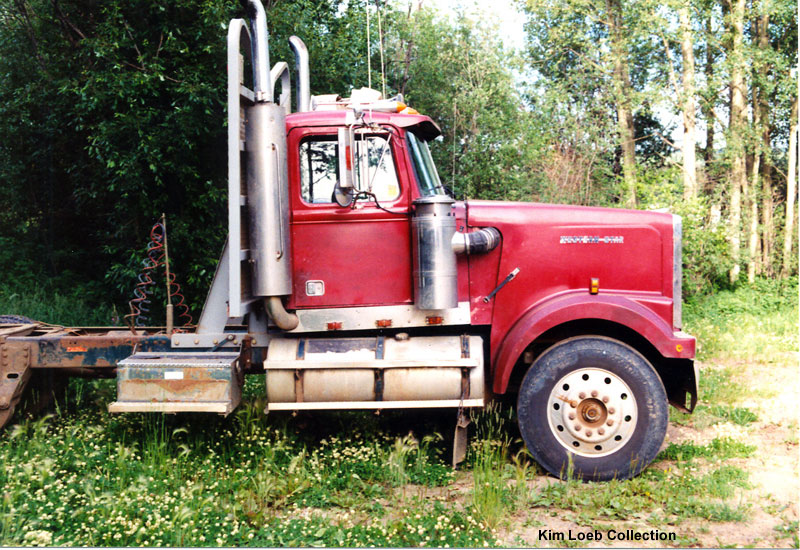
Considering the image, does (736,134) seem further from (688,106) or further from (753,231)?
(753,231)

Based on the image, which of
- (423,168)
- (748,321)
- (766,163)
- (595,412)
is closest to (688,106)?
(766,163)

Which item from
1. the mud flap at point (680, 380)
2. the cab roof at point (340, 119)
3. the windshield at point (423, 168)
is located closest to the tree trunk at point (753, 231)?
the mud flap at point (680, 380)

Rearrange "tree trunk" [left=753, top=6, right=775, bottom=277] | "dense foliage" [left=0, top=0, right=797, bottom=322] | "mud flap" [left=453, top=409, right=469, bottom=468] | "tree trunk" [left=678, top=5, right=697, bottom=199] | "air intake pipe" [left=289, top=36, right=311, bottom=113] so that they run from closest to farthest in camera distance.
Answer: "mud flap" [left=453, top=409, right=469, bottom=468] < "air intake pipe" [left=289, top=36, right=311, bottom=113] < "dense foliage" [left=0, top=0, right=797, bottom=322] < "tree trunk" [left=678, top=5, right=697, bottom=199] < "tree trunk" [left=753, top=6, right=775, bottom=277]

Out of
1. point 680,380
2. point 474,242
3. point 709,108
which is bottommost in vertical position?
point 680,380

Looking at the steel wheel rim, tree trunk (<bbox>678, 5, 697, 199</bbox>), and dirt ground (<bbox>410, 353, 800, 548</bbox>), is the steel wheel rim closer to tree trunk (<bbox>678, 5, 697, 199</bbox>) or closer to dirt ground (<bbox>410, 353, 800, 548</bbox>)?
dirt ground (<bbox>410, 353, 800, 548</bbox>)

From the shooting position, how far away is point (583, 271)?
5.25 meters

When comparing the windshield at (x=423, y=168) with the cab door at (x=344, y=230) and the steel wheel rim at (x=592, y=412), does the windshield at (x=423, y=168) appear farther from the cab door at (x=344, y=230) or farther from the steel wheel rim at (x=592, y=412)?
the steel wheel rim at (x=592, y=412)

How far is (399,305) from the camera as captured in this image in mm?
5242

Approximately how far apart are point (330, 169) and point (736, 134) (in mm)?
11717

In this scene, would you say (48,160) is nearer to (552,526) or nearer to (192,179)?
(192,179)

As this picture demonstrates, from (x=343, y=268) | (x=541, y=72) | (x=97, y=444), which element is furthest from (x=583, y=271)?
(x=541, y=72)

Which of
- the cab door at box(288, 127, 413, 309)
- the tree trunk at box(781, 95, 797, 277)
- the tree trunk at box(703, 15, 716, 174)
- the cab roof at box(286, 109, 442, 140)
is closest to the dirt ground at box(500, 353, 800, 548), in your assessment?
the cab door at box(288, 127, 413, 309)

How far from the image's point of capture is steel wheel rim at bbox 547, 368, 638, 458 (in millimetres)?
4926

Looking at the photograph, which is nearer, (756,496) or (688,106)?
(756,496)
